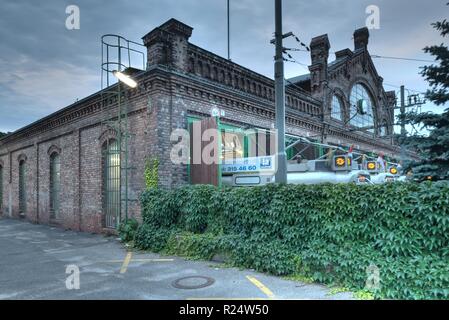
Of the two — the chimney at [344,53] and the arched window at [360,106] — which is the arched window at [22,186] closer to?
the arched window at [360,106]

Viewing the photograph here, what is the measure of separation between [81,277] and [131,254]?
238 centimetres

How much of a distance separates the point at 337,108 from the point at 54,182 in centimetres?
1726

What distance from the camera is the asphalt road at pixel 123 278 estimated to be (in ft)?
20.0

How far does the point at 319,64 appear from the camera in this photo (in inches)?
757

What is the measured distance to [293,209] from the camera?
707 centimetres

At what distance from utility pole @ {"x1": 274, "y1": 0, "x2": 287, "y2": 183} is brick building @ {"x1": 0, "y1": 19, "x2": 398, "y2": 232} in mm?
4145

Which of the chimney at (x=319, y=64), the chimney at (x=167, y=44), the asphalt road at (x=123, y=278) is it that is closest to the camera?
the asphalt road at (x=123, y=278)

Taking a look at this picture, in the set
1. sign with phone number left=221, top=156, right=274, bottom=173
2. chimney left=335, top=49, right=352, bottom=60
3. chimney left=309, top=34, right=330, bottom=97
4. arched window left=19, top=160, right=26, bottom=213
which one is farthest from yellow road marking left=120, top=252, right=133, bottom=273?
chimney left=335, top=49, right=352, bottom=60

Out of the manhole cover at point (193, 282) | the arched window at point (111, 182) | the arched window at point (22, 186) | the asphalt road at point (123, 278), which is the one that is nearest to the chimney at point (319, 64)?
the arched window at point (111, 182)

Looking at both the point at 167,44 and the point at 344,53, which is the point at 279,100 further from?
the point at 344,53

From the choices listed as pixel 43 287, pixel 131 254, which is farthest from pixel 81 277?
pixel 131 254

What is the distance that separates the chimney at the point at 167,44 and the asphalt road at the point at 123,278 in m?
6.19
